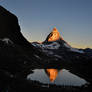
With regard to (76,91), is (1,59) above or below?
above

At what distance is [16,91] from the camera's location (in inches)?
2208

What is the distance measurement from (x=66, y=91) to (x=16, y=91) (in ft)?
89.3

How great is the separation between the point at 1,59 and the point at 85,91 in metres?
105

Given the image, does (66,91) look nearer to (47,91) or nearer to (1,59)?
(47,91)

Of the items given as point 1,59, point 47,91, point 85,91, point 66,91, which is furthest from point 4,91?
point 1,59

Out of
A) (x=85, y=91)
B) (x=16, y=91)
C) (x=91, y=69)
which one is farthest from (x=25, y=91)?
(x=91, y=69)

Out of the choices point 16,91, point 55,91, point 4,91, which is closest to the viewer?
point 4,91

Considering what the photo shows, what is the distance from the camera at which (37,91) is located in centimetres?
6538

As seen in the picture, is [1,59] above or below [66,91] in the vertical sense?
above

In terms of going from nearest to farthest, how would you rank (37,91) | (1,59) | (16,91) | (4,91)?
1. (4,91)
2. (16,91)
3. (37,91)
4. (1,59)

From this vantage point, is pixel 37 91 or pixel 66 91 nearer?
pixel 37 91

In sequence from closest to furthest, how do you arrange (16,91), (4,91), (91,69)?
(4,91)
(16,91)
(91,69)

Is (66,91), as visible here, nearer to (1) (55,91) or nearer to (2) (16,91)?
Result: (1) (55,91)

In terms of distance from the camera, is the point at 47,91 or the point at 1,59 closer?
the point at 47,91
